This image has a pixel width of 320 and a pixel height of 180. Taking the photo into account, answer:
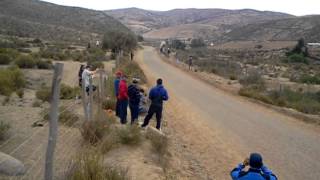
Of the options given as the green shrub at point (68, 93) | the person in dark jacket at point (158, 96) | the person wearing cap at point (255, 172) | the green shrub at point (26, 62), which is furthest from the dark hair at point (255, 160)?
the green shrub at point (26, 62)

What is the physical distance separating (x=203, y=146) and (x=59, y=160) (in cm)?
505

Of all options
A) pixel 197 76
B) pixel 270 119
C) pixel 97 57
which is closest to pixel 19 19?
pixel 97 57

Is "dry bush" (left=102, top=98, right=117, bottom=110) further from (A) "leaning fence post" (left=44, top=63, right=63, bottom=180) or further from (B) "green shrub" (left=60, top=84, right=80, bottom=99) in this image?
(A) "leaning fence post" (left=44, top=63, right=63, bottom=180)

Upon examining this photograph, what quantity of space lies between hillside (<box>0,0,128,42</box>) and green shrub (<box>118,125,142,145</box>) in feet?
229

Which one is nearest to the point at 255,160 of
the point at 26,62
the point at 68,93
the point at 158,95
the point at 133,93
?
the point at 158,95

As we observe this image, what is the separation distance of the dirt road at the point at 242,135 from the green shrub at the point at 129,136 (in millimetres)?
1815

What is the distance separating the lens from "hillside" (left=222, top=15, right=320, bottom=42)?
110 meters

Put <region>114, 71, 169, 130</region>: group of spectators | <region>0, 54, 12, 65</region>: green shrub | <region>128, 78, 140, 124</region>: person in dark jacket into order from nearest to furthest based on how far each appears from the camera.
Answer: <region>114, 71, 169, 130</region>: group of spectators, <region>128, 78, 140, 124</region>: person in dark jacket, <region>0, 54, 12, 65</region>: green shrub

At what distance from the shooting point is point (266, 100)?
23641 millimetres

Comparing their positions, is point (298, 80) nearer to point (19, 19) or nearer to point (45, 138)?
point (45, 138)

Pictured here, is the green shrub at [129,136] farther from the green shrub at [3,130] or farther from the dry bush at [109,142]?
the green shrub at [3,130]

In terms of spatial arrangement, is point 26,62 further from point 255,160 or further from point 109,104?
point 255,160

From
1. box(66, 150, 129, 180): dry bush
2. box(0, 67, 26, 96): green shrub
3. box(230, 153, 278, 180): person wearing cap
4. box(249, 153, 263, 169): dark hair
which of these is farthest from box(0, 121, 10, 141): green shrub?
box(0, 67, 26, 96): green shrub

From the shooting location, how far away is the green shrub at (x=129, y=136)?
12.1 m
